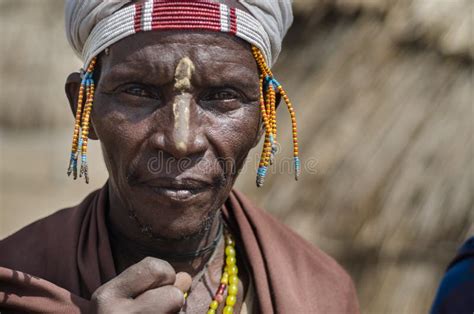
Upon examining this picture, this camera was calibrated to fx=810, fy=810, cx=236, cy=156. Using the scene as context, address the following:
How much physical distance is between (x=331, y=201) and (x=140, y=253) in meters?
2.18

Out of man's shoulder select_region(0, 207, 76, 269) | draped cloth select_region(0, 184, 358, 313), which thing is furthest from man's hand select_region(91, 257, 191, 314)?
man's shoulder select_region(0, 207, 76, 269)

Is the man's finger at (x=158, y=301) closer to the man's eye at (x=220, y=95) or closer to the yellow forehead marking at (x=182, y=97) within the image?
the yellow forehead marking at (x=182, y=97)

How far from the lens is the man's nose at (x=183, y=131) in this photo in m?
2.40

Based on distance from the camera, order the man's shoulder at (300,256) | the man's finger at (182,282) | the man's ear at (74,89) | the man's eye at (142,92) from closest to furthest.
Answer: the man's finger at (182,282), the man's eye at (142,92), the man's ear at (74,89), the man's shoulder at (300,256)

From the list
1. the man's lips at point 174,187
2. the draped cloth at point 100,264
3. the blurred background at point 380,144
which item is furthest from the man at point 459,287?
the blurred background at point 380,144

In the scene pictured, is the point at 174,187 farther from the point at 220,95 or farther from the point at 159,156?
the point at 220,95

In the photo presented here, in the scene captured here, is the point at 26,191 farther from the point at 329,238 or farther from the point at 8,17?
the point at 329,238

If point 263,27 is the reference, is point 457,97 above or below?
below

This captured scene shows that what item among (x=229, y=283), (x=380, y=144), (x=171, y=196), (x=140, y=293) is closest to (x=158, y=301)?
(x=140, y=293)

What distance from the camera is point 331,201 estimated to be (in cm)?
469

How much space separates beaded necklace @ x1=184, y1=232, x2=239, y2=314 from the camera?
270cm

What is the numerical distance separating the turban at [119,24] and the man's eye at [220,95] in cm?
17

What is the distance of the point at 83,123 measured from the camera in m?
2.50

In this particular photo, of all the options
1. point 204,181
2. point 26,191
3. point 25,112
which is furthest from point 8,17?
point 204,181
